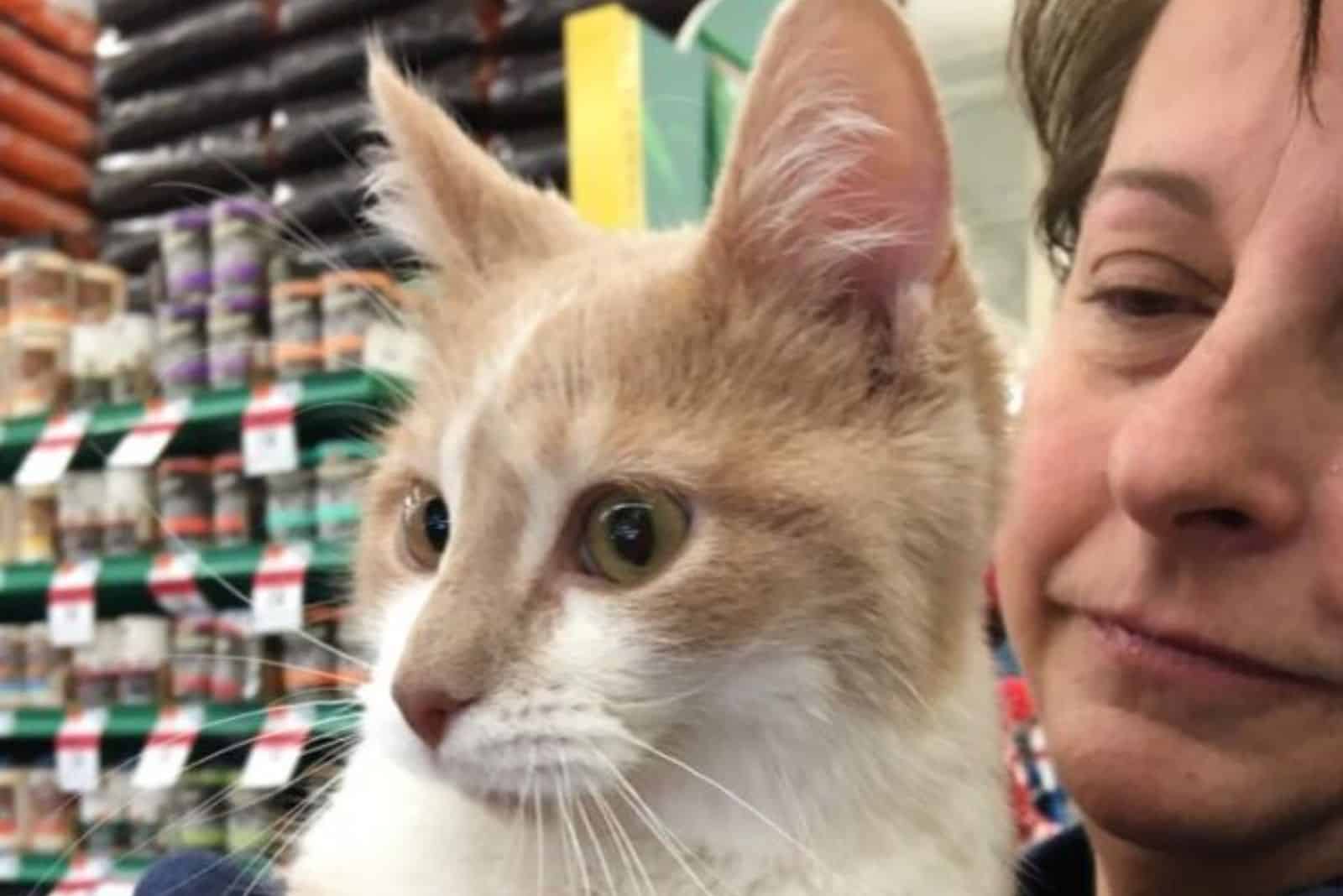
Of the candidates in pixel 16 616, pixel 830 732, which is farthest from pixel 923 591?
pixel 16 616

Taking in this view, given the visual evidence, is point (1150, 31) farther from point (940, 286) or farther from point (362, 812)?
point (362, 812)

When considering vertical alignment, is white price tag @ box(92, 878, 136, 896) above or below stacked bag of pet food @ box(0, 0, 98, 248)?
below

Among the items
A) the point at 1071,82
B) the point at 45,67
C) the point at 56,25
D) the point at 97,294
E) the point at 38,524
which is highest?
the point at 56,25

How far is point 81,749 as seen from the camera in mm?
2738

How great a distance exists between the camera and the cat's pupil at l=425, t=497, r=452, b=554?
0.95 meters

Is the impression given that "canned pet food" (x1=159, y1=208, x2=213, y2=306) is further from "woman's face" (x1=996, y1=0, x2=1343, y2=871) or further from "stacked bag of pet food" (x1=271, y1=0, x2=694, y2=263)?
"woman's face" (x1=996, y1=0, x2=1343, y2=871)

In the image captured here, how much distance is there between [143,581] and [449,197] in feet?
6.18

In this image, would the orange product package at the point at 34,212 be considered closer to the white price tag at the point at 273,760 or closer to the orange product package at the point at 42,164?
the orange product package at the point at 42,164

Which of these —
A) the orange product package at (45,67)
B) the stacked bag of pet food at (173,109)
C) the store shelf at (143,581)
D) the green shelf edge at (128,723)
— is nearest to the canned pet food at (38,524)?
the store shelf at (143,581)

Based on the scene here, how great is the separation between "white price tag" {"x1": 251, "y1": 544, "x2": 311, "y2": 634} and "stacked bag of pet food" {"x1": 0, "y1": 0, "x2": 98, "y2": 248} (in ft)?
5.39

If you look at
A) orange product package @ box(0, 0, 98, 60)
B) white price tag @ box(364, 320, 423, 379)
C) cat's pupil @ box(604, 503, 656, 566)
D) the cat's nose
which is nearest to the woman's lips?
cat's pupil @ box(604, 503, 656, 566)

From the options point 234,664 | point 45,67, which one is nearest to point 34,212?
point 45,67

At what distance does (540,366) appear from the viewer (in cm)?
90

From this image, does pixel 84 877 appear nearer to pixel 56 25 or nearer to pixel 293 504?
pixel 293 504
